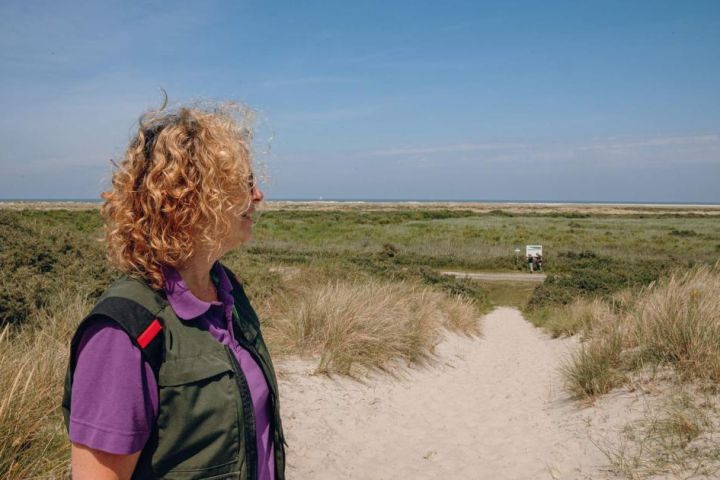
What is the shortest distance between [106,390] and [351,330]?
688cm

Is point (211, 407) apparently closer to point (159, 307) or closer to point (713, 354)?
point (159, 307)

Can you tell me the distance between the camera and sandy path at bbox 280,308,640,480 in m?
5.39

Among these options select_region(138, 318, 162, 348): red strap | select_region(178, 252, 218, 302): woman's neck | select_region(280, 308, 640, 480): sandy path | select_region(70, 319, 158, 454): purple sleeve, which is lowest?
select_region(280, 308, 640, 480): sandy path

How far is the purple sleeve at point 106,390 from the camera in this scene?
1.33 m

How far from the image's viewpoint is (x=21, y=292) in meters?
6.17

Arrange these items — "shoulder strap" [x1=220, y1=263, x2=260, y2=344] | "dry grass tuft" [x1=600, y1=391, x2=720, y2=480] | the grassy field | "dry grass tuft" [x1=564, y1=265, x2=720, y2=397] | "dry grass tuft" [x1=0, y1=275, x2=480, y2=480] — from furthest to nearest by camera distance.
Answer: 1. "dry grass tuft" [x1=564, y1=265, x2=720, y2=397]
2. "dry grass tuft" [x1=600, y1=391, x2=720, y2=480]
3. the grassy field
4. "dry grass tuft" [x1=0, y1=275, x2=480, y2=480]
5. "shoulder strap" [x1=220, y1=263, x2=260, y2=344]

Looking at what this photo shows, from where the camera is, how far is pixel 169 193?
159 centimetres

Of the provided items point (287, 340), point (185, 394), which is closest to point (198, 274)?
point (185, 394)

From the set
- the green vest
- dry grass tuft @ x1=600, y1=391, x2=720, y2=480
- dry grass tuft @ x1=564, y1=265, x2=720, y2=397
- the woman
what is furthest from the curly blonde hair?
dry grass tuft @ x1=564, y1=265, x2=720, y2=397

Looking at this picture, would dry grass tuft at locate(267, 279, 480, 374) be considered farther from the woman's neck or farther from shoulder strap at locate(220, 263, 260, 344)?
the woman's neck

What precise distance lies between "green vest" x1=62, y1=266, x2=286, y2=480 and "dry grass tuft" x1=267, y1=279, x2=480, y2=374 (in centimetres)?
571

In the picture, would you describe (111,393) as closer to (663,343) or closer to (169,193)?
(169,193)

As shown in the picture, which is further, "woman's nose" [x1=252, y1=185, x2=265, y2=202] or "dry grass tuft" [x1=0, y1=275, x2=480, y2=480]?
"dry grass tuft" [x1=0, y1=275, x2=480, y2=480]

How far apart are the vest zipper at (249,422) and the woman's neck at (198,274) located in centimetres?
25
